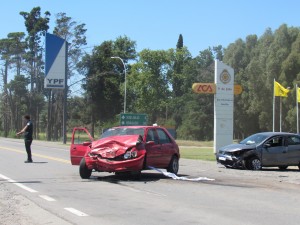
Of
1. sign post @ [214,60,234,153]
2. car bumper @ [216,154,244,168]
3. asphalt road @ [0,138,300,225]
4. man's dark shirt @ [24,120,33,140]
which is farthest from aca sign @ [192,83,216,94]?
asphalt road @ [0,138,300,225]

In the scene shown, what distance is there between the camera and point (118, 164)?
12844 millimetres

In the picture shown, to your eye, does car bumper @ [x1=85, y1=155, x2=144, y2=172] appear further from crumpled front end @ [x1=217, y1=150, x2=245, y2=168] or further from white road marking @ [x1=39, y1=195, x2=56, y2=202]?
crumpled front end @ [x1=217, y1=150, x2=245, y2=168]

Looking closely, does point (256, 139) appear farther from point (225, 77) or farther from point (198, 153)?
point (198, 153)

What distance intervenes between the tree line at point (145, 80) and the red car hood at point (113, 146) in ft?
170

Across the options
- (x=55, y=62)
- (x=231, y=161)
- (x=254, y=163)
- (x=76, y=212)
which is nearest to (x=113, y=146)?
(x=76, y=212)

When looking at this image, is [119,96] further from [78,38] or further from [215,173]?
[215,173]

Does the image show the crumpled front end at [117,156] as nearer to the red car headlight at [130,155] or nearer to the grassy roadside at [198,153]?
the red car headlight at [130,155]

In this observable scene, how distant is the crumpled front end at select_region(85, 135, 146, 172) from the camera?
42.3ft

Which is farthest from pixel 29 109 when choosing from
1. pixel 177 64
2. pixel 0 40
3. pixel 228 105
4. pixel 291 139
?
pixel 291 139

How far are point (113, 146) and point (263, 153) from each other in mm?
7755

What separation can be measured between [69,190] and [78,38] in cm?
6897

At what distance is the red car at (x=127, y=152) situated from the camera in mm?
12938

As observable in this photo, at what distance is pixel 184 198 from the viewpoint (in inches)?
409

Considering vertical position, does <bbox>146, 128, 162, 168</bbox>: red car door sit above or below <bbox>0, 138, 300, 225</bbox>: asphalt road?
above
